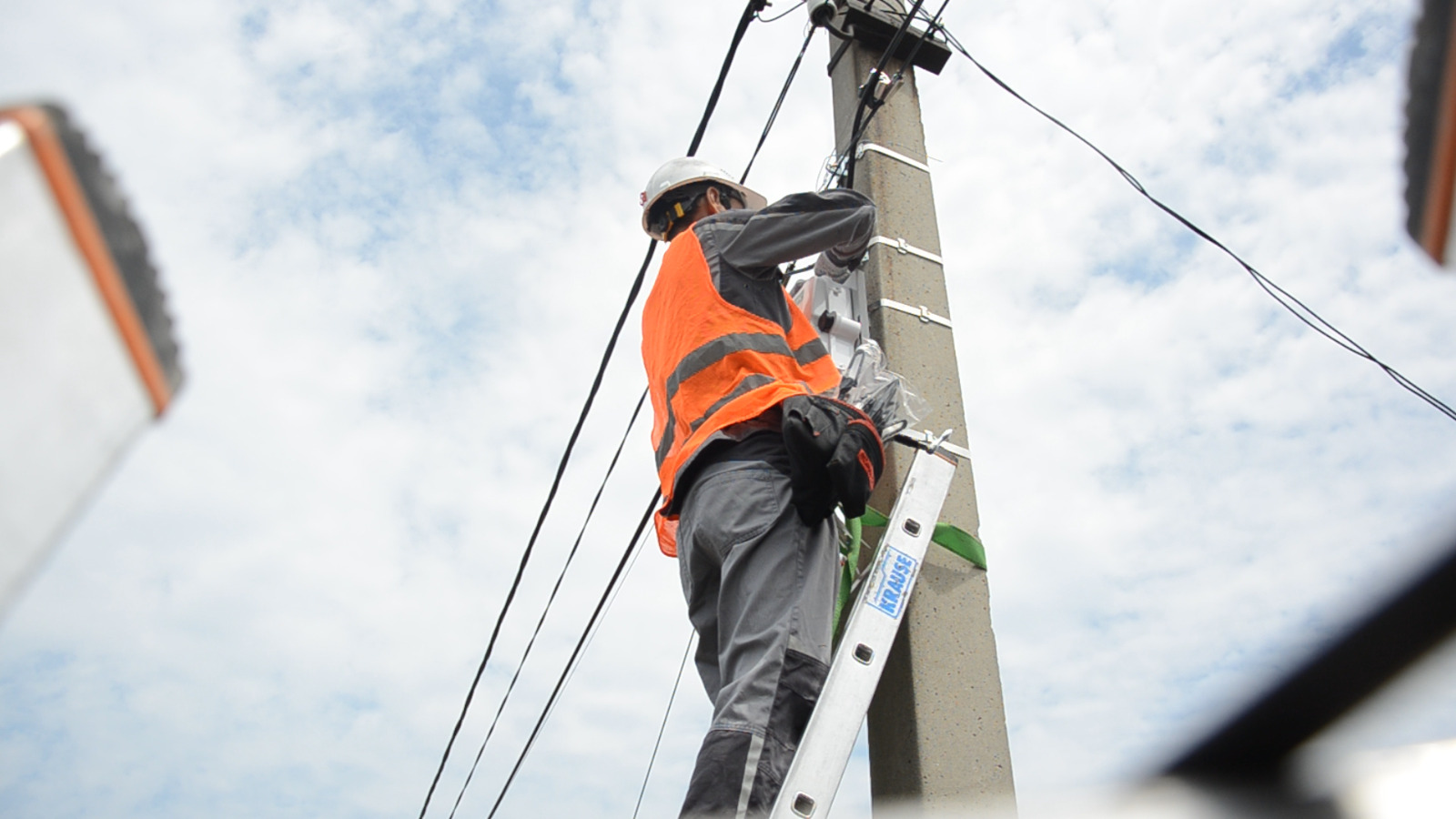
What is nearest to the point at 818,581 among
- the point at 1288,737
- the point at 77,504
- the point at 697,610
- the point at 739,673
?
the point at 739,673

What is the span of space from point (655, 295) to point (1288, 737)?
2.80 m

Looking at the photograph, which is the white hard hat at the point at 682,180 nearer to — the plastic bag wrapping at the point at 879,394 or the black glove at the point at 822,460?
the plastic bag wrapping at the point at 879,394

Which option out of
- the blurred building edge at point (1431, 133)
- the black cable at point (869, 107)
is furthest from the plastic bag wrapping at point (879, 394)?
the blurred building edge at point (1431, 133)

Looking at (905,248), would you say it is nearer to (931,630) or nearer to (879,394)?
(879,394)

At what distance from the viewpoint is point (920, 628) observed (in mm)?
3189

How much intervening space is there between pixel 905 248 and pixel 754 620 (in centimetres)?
200

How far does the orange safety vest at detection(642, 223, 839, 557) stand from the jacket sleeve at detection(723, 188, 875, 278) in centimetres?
13

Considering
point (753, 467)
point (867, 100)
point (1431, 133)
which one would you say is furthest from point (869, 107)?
point (1431, 133)

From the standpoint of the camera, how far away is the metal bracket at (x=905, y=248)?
4.10 metres

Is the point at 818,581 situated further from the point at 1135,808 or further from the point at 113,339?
the point at 113,339

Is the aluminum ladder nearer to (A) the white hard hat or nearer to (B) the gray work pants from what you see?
(B) the gray work pants

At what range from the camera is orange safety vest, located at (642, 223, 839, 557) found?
295 cm

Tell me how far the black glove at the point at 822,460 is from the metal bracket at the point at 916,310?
1217 millimetres

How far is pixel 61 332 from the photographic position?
0.51 meters
